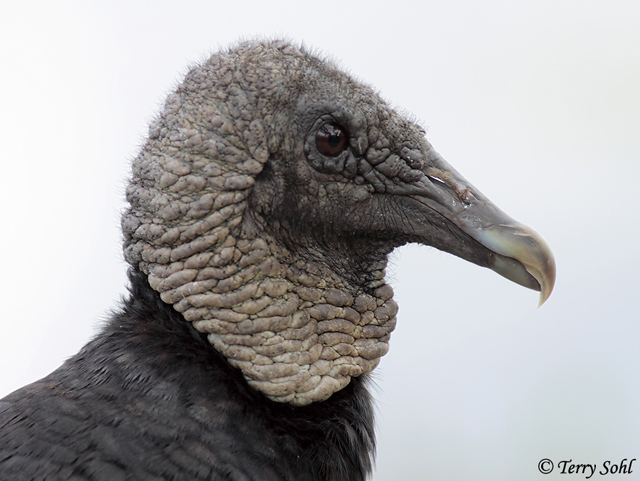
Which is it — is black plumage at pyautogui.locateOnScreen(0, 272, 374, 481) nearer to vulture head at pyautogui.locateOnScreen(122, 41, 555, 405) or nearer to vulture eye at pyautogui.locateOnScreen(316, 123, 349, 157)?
vulture head at pyautogui.locateOnScreen(122, 41, 555, 405)

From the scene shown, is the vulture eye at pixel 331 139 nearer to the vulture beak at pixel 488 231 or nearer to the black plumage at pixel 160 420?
the vulture beak at pixel 488 231

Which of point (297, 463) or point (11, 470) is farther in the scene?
point (297, 463)

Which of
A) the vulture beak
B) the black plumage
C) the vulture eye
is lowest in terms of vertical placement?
the black plumage

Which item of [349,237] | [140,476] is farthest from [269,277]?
[140,476]

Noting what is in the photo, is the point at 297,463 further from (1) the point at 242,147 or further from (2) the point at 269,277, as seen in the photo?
(1) the point at 242,147

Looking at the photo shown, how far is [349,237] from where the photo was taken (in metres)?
2.32

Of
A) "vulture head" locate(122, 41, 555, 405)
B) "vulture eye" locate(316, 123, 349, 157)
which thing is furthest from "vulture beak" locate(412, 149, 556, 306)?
"vulture eye" locate(316, 123, 349, 157)

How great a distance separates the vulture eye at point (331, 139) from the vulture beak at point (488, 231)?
29 centimetres

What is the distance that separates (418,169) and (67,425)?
131 cm

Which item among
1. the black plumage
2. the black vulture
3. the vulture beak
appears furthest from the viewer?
the vulture beak

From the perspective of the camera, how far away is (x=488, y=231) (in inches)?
84.3

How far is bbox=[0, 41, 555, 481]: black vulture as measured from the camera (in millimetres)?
1980

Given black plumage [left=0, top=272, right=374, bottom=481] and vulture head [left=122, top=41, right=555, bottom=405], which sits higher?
vulture head [left=122, top=41, right=555, bottom=405]

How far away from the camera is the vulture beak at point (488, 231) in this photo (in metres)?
2.10
